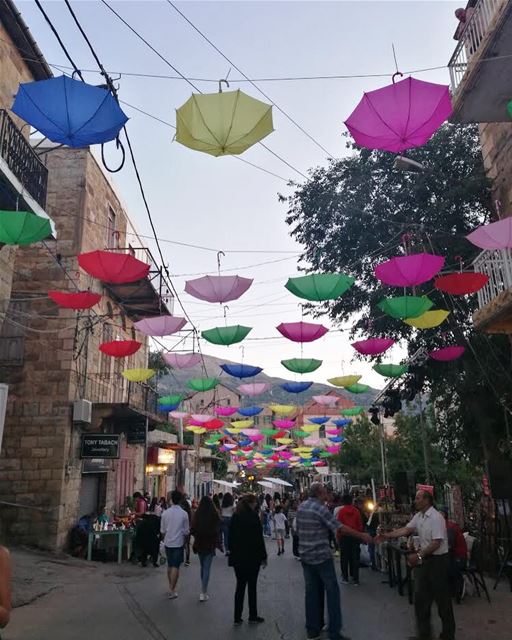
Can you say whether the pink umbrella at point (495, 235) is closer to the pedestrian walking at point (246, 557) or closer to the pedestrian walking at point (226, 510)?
the pedestrian walking at point (246, 557)

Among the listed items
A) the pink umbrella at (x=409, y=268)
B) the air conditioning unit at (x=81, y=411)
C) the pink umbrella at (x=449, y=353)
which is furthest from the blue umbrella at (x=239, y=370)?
the pink umbrella at (x=409, y=268)

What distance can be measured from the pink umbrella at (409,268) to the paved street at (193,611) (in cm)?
503

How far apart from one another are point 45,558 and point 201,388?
6.46 metres

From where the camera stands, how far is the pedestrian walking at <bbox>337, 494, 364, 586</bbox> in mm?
9961

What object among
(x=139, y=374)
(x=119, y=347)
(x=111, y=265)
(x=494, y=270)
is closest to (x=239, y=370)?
(x=139, y=374)

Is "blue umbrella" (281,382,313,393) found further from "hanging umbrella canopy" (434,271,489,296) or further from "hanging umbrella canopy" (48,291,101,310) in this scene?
"hanging umbrella canopy" (48,291,101,310)

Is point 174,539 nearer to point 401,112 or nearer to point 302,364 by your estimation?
point 302,364

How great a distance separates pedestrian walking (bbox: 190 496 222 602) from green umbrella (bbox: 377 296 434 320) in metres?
4.72

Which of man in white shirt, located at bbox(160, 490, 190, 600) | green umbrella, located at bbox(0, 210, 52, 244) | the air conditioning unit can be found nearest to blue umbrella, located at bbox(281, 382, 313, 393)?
the air conditioning unit

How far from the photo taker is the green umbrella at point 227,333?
11633 mm

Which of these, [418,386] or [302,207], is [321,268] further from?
[418,386]

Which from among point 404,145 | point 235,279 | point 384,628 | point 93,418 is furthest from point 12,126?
point 384,628

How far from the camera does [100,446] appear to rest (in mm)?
14930

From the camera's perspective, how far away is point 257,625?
6.50 m
